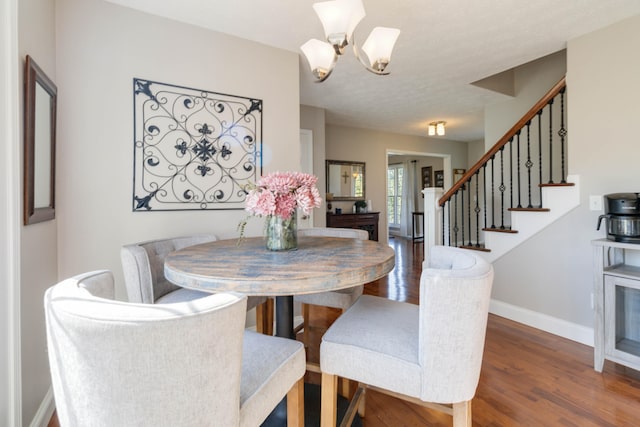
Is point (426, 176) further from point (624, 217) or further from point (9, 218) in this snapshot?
point (9, 218)

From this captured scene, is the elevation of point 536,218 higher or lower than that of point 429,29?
lower

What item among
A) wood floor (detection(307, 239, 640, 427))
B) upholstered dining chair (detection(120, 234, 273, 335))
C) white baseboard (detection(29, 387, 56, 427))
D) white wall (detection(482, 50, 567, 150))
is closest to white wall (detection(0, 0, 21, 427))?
white baseboard (detection(29, 387, 56, 427))

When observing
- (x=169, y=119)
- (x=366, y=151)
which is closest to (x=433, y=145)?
(x=366, y=151)

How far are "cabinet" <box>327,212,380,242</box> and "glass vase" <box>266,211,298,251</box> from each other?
11.8ft

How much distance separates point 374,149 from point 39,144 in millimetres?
5171

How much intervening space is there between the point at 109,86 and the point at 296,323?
2394 mm

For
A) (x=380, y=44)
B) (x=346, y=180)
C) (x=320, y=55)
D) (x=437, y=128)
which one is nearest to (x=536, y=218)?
(x=380, y=44)

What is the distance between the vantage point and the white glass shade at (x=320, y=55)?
1.71 metres

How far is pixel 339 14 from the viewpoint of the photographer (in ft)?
4.56

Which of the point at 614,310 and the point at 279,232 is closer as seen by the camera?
the point at 279,232

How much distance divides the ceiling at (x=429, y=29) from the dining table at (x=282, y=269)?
166 cm

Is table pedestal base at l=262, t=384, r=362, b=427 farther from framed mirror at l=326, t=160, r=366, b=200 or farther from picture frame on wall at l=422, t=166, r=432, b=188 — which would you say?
picture frame on wall at l=422, t=166, r=432, b=188

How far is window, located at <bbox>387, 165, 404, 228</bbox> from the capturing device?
357 inches

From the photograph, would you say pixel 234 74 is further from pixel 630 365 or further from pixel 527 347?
pixel 630 365
